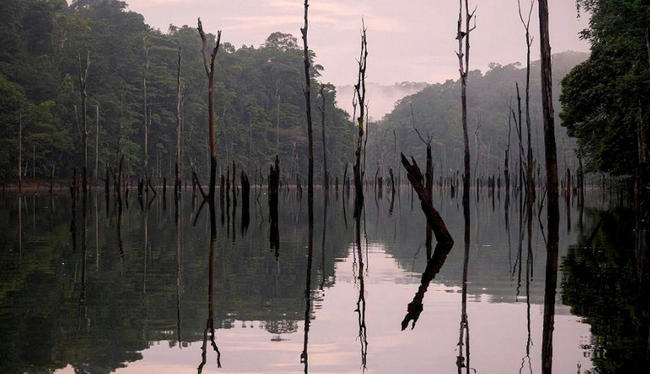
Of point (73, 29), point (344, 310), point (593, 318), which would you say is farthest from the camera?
point (73, 29)

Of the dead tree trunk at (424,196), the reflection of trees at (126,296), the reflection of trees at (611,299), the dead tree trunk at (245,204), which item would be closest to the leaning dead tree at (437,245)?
the dead tree trunk at (424,196)

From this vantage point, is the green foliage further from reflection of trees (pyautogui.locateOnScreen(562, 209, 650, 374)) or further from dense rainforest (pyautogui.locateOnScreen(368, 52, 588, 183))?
dense rainforest (pyautogui.locateOnScreen(368, 52, 588, 183))

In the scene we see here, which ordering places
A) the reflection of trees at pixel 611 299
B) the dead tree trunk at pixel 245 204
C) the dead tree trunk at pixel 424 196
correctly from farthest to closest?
1. the dead tree trunk at pixel 245 204
2. the dead tree trunk at pixel 424 196
3. the reflection of trees at pixel 611 299

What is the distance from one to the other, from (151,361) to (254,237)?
11.6 metres


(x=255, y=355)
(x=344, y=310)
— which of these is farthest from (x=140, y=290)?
(x=255, y=355)

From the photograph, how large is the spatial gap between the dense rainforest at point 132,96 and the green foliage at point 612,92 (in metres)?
25.0

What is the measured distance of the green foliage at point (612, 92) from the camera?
24.9 m

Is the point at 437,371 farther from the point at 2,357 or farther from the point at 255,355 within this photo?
the point at 2,357

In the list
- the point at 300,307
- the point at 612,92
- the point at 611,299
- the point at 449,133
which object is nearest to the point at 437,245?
the point at 611,299

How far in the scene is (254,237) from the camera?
17531 millimetres

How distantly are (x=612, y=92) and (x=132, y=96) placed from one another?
52536 mm

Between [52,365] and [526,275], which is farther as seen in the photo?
[526,275]

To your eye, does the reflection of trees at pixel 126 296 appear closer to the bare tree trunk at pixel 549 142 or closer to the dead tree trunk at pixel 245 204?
the bare tree trunk at pixel 549 142

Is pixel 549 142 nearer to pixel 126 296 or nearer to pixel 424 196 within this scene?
pixel 424 196
